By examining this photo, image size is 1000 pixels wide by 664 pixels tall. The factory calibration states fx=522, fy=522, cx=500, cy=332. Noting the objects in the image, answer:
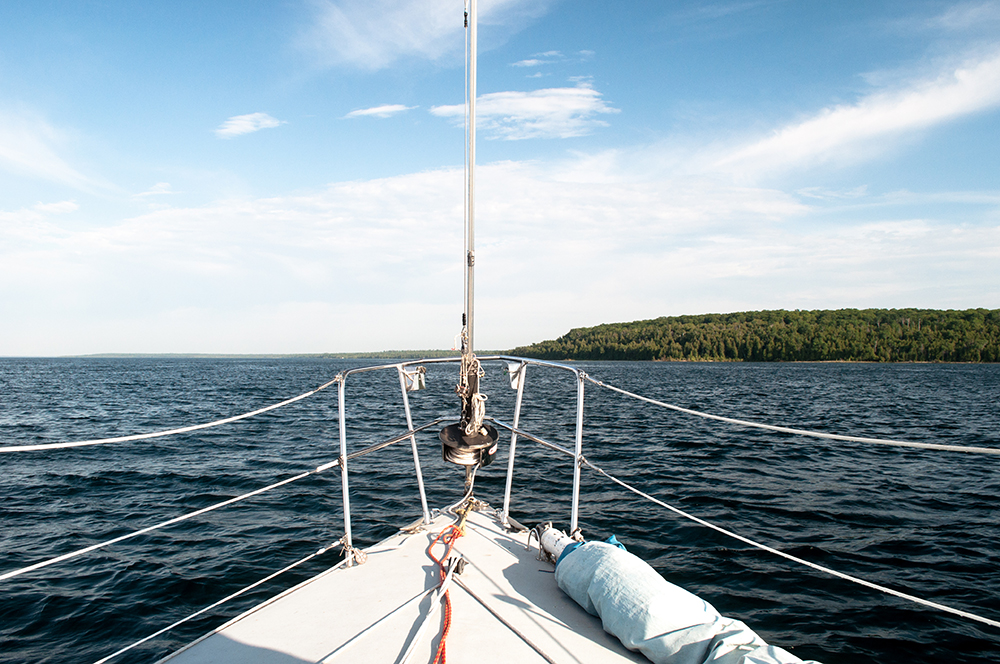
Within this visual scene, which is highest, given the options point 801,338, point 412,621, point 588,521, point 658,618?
point 801,338

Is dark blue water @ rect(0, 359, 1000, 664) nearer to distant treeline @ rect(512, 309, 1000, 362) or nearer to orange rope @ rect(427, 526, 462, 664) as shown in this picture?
orange rope @ rect(427, 526, 462, 664)

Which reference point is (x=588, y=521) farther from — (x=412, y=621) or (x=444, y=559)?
(x=412, y=621)

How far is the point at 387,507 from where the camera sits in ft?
26.8

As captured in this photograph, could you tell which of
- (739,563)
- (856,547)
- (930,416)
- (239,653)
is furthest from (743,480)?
(930,416)

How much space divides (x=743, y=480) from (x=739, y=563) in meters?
4.29

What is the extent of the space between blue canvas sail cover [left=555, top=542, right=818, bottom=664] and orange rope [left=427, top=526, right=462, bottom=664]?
2.29ft

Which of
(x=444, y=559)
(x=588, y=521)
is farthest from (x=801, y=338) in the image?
(x=444, y=559)

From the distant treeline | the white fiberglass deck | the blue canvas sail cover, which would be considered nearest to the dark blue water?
the white fiberglass deck

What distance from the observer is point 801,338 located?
110938 mm

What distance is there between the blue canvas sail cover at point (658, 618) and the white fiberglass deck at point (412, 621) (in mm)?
129

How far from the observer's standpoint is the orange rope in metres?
2.37

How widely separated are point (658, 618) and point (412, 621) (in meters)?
1.25

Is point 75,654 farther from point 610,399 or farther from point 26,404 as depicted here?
point 26,404

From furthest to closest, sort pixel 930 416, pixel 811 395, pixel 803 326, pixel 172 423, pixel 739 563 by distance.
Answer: pixel 803 326 → pixel 811 395 → pixel 930 416 → pixel 172 423 → pixel 739 563
